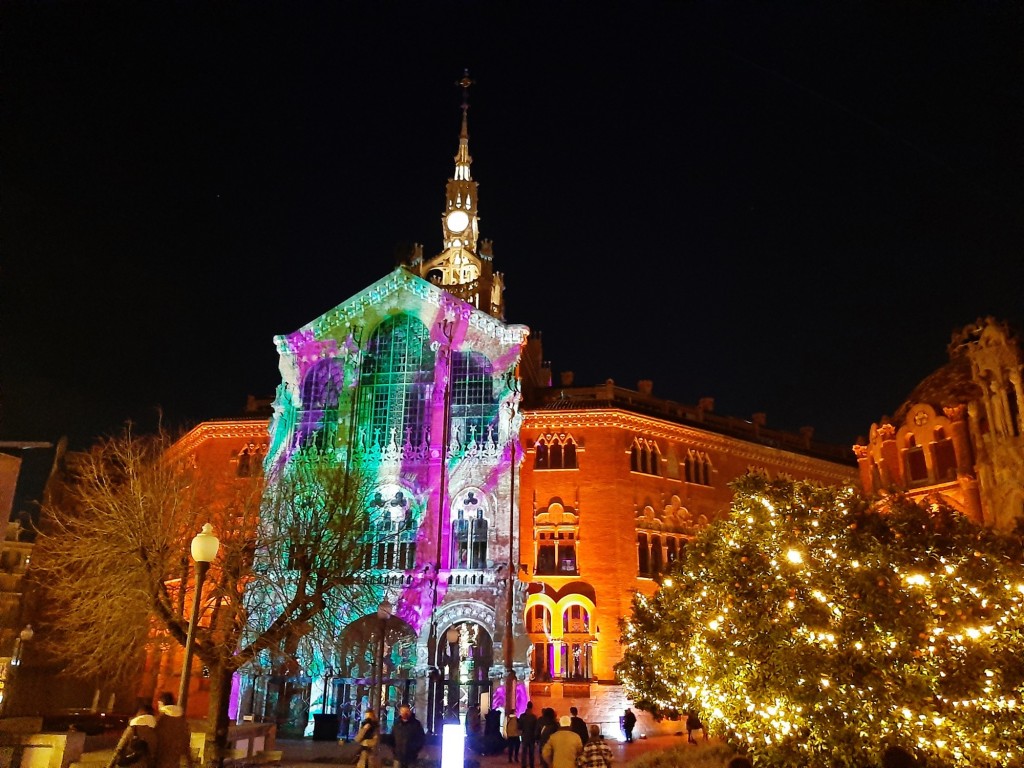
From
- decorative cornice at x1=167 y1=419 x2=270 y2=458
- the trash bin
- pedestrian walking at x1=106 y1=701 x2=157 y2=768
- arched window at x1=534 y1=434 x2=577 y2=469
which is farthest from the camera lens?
decorative cornice at x1=167 y1=419 x2=270 y2=458

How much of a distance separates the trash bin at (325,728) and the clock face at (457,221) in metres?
44.8

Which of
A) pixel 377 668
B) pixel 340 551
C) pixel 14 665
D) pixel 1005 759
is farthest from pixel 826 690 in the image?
pixel 14 665

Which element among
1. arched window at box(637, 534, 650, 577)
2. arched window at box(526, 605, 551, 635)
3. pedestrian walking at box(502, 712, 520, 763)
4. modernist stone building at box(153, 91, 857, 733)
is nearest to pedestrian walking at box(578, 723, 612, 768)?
pedestrian walking at box(502, 712, 520, 763)

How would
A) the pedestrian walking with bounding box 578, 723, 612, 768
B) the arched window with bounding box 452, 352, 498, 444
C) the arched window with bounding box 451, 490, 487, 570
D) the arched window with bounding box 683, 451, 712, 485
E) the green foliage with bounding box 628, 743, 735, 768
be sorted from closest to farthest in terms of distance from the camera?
the pedestrian walking with bounding box 578, 723, 612, 768 < the green foliage with bounding box 628, 743, 735, 768 < the arched window with bounding box 451, 490, 487, 570 < the arched window with bounding box 452, 352, 498, 444 < the arched window with bounding box 683, 451, 712, 485

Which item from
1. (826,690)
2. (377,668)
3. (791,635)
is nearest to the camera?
(826,690)

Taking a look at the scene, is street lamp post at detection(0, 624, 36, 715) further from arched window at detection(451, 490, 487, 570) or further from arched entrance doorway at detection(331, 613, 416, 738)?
arched window at detection(451, 490, 487, 570)

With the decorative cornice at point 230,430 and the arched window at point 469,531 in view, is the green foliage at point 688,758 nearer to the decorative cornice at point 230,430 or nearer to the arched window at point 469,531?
the arched window at point 469,531

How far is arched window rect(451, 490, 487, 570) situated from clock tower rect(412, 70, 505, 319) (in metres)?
23.0

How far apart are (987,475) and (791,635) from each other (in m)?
24.3

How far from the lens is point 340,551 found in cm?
2625

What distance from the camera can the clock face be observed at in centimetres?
6788

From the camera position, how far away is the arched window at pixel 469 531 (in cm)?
3775

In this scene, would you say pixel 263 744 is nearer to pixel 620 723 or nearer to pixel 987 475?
pixel 620 723

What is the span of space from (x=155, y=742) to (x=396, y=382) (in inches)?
1209
